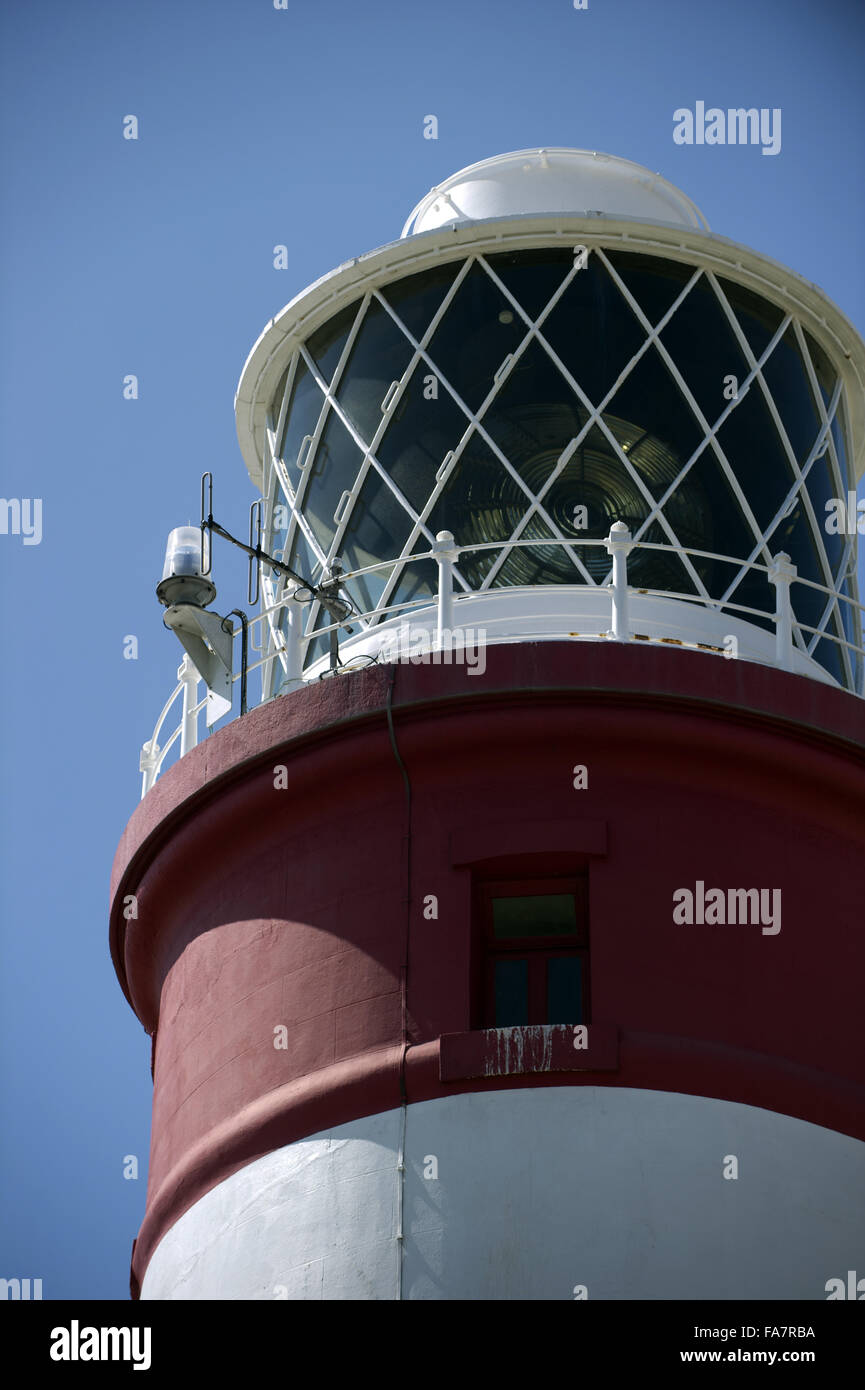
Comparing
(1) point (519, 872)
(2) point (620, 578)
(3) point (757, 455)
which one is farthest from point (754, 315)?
(1) point (519, 872)

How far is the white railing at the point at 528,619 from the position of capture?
1300 centimetres

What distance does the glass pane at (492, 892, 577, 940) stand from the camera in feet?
41.9

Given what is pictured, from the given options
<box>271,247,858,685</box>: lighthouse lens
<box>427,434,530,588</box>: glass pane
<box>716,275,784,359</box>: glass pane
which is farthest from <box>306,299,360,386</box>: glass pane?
<box>716,275,784,359</box>: glass pane

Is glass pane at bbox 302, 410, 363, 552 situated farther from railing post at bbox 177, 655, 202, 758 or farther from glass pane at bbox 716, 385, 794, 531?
glass pane at bbox 716, 385, 794, 531

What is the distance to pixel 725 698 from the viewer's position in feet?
42.1

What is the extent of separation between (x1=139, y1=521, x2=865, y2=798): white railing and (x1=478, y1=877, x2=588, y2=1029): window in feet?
4.28

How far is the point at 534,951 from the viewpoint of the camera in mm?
12711

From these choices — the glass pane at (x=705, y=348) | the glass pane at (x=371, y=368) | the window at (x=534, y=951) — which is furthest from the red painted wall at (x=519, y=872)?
the glass pane at (x=705, y=348)

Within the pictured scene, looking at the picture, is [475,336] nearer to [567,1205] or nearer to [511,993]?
[511,993]

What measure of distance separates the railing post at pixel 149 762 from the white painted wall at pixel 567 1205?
2.93 m

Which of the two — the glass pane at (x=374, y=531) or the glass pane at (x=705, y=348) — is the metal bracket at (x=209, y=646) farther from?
the glass pane at (x=705, y=348)

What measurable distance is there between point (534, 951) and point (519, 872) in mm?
404
